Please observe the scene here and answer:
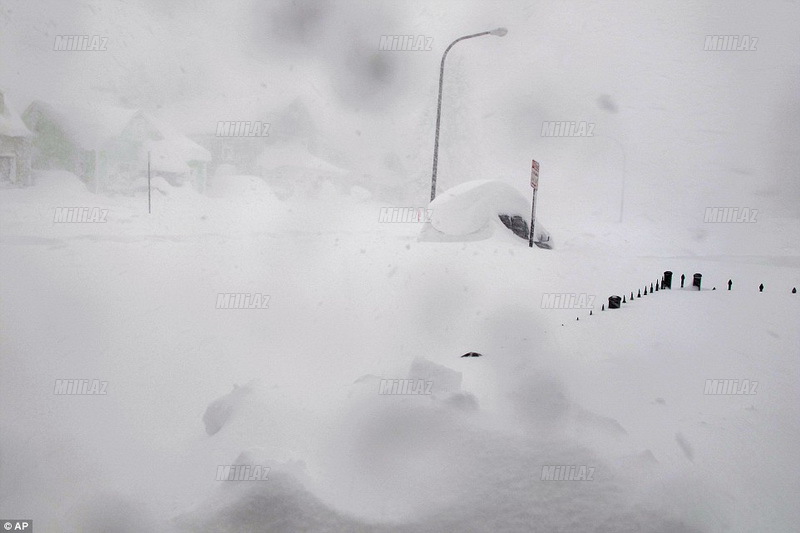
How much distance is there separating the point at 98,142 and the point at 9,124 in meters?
4.92

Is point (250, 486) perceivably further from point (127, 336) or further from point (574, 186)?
point (574, 186)

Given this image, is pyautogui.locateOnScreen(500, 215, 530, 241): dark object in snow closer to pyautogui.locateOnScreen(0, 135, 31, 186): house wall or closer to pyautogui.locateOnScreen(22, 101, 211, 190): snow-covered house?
pyautogui.locateOnScreen(22, 101, 211, 190): snow-covered house

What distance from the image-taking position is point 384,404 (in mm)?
7559

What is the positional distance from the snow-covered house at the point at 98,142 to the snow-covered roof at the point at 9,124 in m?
2.51

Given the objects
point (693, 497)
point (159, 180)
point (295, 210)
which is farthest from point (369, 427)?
point (159, 180)

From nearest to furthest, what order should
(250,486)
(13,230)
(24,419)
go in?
(250,486) < (24,419) < (13,230)

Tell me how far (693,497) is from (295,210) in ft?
96.8

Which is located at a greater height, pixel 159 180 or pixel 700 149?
pixel 700 149

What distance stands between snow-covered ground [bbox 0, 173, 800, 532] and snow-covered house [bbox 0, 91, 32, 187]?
16631mm

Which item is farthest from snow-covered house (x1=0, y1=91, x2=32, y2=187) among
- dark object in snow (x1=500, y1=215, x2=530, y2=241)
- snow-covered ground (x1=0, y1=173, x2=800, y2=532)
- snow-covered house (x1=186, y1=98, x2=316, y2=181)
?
dark object in snow (x1=500, y1=215, x2=530, y2=241)

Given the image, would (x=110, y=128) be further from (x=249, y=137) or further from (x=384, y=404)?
(x=384, y=404)

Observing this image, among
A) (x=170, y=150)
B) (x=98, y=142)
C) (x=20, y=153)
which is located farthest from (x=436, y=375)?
(x=170, y=150)

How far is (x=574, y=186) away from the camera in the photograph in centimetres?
5322

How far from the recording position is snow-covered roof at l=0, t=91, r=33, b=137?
2531 centimetres
